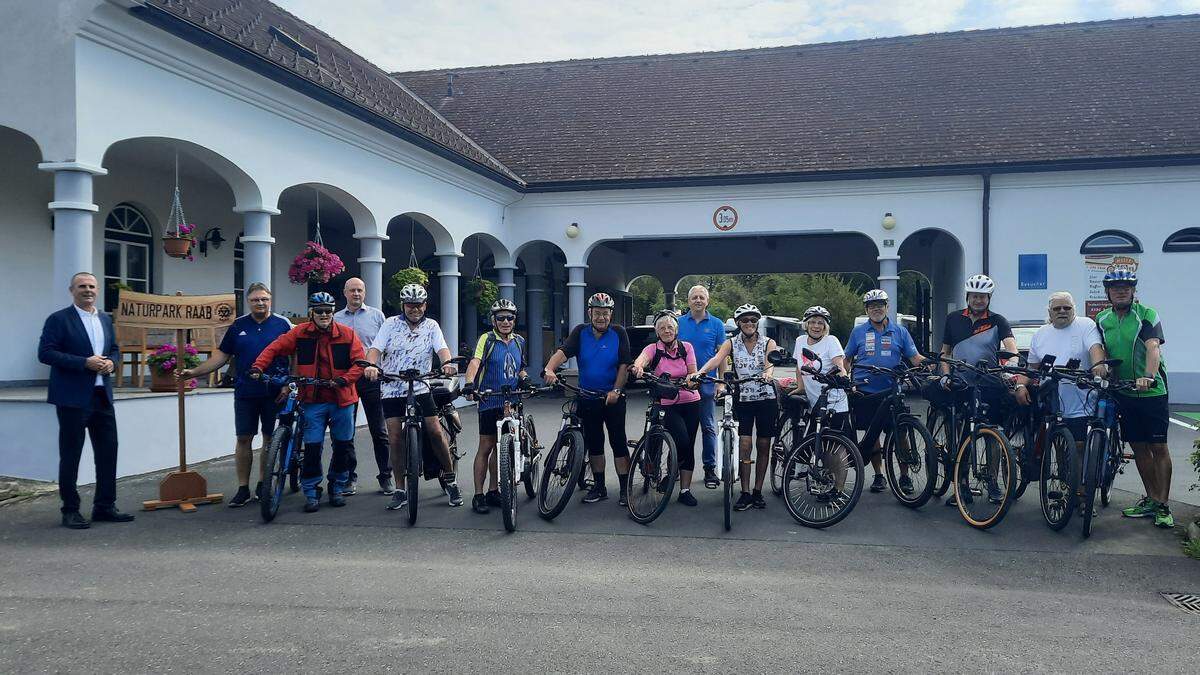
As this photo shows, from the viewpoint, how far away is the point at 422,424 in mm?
6906

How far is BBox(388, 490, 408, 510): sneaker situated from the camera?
678 cm

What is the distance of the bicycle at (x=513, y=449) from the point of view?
5980 mm

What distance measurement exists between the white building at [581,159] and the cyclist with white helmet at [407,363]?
2932 millimetres

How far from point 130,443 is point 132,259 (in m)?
5.37

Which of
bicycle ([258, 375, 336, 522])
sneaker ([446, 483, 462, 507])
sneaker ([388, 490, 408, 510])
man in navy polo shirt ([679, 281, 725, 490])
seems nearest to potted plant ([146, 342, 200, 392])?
bicycle ([258, 375, 336, 522])

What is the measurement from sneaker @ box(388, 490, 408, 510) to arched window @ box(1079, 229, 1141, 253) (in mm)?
13871

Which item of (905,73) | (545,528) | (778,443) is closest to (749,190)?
(905,73)

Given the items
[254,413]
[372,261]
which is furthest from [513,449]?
[372,261]

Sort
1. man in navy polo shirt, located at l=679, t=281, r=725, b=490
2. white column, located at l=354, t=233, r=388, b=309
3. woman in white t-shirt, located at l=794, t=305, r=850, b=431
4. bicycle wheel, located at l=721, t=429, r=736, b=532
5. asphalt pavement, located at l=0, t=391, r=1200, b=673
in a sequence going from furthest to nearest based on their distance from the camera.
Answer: white column, located at l=354, t=233, r=388, b=309 < man in navy polo shirt, located at l=679, t=281, r=725, b=490 < woman in white t-shirt, located at l=794, t=305, r=850, b=431 < bicycle wheel, located at l=721, t=429, r=736, b=532 < asphalt pavement, located at l=0, t=391, r=1200, b=673

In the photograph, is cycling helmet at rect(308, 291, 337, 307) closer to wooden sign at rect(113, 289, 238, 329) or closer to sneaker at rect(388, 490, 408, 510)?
sneaker at rect(388, 490, 408, 510)

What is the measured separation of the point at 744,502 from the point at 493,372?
92.4 inches

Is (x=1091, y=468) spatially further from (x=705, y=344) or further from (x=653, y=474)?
(x=705, y=344)

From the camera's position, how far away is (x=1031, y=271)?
15.5 meters

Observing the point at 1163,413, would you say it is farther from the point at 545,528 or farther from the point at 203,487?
the point at 203,487
